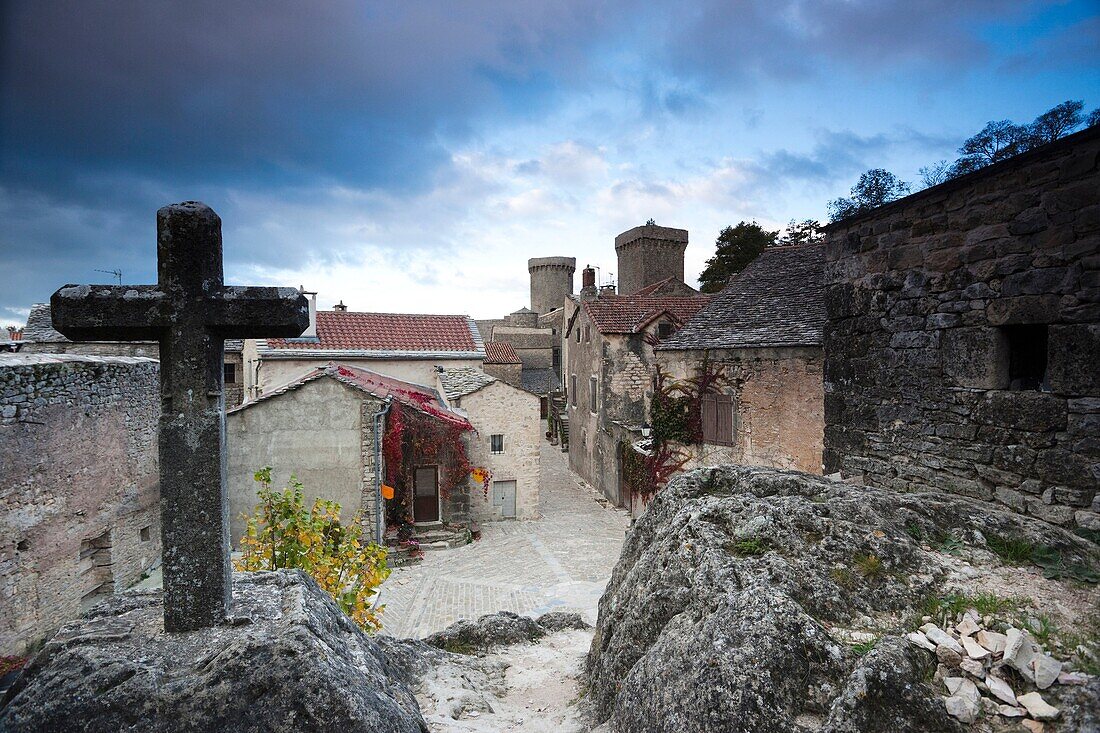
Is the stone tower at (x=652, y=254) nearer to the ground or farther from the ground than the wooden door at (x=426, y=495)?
farther from the ground

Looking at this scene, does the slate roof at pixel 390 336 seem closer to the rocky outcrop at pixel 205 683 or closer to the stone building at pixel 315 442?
the stone building at pixel 315 442

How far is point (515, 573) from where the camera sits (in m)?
12.5

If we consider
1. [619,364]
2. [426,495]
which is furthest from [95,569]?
[619,364]

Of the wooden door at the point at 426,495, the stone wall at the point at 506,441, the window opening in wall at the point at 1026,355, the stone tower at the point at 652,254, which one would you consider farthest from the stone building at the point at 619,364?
the stone tower at the point at 652,254

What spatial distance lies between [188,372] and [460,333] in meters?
19.0

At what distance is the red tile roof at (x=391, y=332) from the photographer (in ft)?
64.0

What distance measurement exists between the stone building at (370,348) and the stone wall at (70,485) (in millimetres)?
6605

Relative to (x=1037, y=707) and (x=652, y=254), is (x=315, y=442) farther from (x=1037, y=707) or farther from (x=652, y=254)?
(x=652, y=254)

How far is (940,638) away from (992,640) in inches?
7.4

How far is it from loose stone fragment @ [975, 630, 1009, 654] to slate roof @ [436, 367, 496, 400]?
1467cm

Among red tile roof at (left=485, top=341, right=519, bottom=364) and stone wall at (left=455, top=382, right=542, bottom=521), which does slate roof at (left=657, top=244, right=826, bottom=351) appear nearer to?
stone wall at (left=455, top=382, right=542, bottom=521)

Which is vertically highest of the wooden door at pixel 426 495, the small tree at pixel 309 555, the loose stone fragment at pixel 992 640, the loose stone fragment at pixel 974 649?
the loose stone fragment at pixel 992 640

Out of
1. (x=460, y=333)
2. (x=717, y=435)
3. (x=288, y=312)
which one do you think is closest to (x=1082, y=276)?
(x=288, y=312)

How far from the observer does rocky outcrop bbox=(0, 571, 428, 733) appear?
7.25 feet
